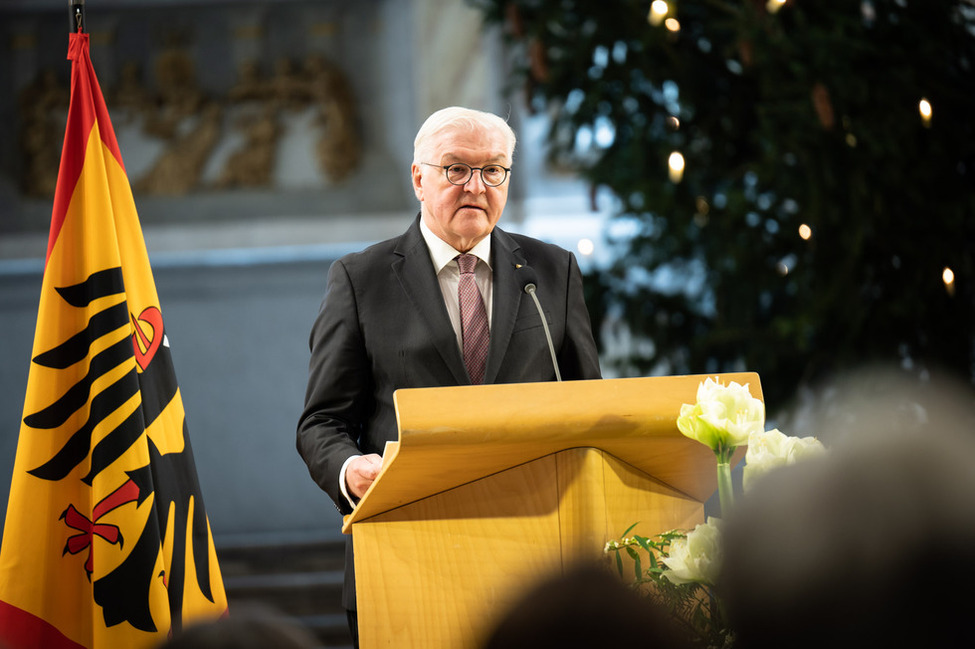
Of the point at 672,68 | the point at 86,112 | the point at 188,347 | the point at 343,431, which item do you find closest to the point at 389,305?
the point at 343,431

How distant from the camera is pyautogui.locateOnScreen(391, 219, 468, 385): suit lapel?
179 centimetres

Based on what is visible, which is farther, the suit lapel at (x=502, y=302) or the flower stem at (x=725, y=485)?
the suit lapel at (x=502, y=302)

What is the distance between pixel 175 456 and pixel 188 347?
4.97 m

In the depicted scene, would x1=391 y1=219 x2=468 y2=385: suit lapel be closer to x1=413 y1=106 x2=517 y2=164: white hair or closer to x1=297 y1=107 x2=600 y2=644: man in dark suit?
x1=297 y1=107 x2=600 y2=644: man in dark suit

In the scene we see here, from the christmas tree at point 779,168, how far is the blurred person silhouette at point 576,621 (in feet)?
9.81

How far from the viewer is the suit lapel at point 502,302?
5.90 ft

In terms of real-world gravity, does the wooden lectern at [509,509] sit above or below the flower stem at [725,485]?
below

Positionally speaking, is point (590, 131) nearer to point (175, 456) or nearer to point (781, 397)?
point (781, 397)

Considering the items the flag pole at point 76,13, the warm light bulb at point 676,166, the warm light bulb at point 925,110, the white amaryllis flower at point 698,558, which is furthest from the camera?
the warm light bulb at point 676,166

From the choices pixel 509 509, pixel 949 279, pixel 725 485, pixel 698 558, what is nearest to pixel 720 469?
pixel 725 485

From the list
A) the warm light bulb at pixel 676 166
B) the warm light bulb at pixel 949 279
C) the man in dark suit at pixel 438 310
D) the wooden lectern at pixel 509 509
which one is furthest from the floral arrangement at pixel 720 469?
the warm light bulb at pixel 676 166

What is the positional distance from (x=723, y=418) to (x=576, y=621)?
0.71 metres

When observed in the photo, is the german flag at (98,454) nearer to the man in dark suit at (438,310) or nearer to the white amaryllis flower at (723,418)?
the man in dark suit at (438,310)

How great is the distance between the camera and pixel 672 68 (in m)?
3.91
